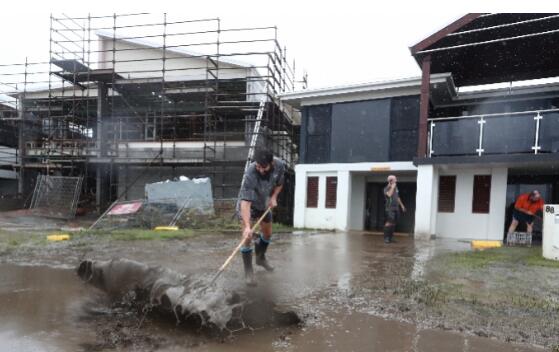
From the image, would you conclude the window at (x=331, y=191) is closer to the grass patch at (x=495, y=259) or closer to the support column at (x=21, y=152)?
the grass patch at (x=495, y=259)

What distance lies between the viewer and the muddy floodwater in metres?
3.01

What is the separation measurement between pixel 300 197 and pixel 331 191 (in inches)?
42.8

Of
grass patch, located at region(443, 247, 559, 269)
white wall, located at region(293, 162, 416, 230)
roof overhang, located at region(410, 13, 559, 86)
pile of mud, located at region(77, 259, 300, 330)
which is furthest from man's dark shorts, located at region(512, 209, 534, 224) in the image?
pile of mud, located at region(77, 259, 300, 330)

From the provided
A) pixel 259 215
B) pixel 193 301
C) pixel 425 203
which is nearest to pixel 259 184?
pixel 259 215

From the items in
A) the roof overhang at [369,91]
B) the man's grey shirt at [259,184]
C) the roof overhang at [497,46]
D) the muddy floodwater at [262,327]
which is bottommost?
the muddy floodwater at [262,327]

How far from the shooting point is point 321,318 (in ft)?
11.8

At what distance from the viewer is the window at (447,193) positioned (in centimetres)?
1216

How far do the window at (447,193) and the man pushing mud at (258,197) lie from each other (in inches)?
331

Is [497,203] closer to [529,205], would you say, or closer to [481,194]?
[481,194]

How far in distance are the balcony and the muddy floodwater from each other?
5.81 m

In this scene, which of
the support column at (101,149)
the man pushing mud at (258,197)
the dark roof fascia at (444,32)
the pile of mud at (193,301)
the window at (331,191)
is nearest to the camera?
the pile of mud at (193,301)

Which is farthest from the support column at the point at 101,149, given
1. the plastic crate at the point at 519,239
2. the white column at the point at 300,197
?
the plastic crate at the point at 519,239

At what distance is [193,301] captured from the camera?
3357 mm

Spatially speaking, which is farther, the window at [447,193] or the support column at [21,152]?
the support column at [21,152]
